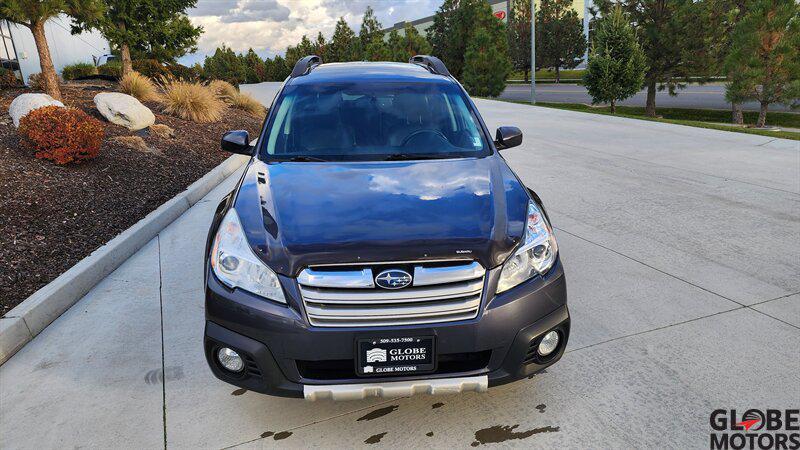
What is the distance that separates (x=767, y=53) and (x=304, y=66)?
19.8 m

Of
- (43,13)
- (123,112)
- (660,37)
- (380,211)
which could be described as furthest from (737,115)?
(380,211)

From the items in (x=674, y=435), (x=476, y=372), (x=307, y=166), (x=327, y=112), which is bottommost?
(x=674, y=435)

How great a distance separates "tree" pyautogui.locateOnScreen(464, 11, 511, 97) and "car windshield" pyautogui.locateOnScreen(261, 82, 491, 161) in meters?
27.4

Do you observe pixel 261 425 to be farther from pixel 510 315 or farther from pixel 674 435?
pixel 674 435

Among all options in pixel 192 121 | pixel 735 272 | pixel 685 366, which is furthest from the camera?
pixel 192 121

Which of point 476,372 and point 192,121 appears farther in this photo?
point 192,121

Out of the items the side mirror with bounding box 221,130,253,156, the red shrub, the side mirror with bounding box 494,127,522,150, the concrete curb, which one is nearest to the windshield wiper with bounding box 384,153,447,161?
the side mirror with bounding box 494,127,522,150

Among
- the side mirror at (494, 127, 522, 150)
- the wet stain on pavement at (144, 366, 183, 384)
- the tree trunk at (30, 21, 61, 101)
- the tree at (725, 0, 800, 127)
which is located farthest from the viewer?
the tree at (725, 0, 800, 127)

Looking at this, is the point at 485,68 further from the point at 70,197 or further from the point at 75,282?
the point at 75,282

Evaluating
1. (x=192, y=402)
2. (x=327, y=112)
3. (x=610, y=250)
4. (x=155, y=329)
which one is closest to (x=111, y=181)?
(x=155, y=329)

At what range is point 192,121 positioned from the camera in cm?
1267

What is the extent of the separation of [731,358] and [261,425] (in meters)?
2.86

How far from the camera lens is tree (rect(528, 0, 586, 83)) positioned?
5697 cm

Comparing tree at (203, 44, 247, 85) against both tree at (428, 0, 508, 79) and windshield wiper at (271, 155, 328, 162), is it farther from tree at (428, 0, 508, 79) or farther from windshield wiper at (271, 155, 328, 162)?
windshield wiper at (271, 155, 328, 162)
